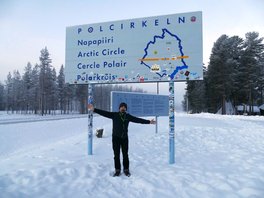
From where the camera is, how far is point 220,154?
26.7 ft

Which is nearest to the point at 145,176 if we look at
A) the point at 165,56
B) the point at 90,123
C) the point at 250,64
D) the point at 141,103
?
the point at 90,123

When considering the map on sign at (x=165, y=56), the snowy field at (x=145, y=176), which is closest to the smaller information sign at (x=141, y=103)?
the snowy field at (x=145, y=176)

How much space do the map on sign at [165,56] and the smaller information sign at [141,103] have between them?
12.9 feet

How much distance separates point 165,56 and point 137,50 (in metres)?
1.08

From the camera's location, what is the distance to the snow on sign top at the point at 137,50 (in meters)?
7.06

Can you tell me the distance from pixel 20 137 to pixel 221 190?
15.5 m

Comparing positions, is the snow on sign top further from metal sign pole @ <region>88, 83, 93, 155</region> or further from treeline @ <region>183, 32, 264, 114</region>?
treeline @ <region>183, 32, 264, 114</region>

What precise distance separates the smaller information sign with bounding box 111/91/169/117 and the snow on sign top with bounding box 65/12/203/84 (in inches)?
117

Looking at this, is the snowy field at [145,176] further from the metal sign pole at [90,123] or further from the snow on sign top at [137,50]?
the snow on sign top at [137,50]

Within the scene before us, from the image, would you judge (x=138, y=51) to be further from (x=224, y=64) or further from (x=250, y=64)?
(x=250, y=64)

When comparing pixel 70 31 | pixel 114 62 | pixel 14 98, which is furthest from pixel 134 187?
pixel 14 98

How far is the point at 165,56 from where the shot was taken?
7.24 meters

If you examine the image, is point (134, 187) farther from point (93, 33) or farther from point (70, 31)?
point (70, 31)

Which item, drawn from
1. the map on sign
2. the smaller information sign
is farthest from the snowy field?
the smaller information sign
